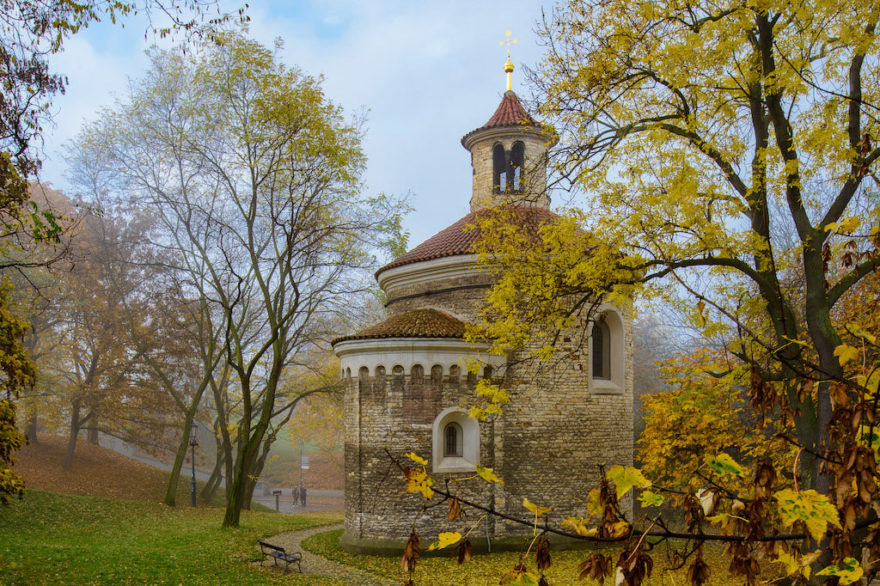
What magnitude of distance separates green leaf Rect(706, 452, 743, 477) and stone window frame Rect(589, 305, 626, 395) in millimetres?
13767

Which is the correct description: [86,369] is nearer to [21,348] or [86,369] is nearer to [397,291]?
[397,291]

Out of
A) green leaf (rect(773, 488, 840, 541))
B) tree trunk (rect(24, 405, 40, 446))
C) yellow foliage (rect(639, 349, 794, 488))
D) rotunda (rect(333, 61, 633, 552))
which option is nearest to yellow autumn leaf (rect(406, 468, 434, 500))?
green leaf (rect(773, 488, 840, 541))

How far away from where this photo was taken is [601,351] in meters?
16.6

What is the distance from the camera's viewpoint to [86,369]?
27.1 m

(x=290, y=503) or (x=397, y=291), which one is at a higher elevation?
(x=397, y=291)

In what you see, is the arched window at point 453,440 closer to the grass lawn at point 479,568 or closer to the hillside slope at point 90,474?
the grass lawn at point 479,568

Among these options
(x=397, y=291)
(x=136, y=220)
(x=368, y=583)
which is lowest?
(x=368, y=583)

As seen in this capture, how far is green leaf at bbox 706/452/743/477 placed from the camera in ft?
7.89

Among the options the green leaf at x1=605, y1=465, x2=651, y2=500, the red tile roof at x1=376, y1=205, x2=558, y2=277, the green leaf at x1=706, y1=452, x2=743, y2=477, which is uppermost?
the red tile roof at x1=376, y1=205, x2=558, y2=277

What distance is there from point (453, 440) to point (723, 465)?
12.8m

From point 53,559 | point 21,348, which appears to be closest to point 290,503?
point 53,559

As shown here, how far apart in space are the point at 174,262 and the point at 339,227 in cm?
1033

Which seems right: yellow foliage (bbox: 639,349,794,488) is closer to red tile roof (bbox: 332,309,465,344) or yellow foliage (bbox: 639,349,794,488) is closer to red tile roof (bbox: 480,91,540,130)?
red tile roof (bbox: 332,309,465,344)

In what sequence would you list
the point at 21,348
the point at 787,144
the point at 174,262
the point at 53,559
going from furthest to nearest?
the point at 174,262 → the point at 53,559 → the point at 21,348 → the point at 787,144
